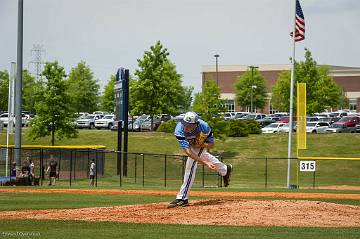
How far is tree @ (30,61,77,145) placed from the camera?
5525cm

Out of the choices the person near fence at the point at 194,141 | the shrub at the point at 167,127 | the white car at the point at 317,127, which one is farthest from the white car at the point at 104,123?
the person near fence at the point at 194,141

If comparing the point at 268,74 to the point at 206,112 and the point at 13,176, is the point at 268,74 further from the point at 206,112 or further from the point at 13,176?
the point at 13,176

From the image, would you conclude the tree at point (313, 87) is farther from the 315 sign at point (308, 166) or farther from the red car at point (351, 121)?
the 315 sign at point (308, 166)

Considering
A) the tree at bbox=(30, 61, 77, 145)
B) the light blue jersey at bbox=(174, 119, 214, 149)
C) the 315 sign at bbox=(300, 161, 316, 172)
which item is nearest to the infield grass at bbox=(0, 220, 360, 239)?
the light blue jersey at bbox=(174, 119, 214, 149)

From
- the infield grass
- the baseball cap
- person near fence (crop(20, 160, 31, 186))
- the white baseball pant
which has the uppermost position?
the baseball cap

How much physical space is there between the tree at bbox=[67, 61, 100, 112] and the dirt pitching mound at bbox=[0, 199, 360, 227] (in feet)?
238

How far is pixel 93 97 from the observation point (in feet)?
307

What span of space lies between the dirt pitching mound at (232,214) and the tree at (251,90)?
8081cm

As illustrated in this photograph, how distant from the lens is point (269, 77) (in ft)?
386

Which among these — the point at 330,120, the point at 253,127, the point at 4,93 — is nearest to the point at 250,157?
the point at 253,127

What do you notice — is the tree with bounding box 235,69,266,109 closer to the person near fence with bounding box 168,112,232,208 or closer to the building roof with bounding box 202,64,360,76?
the building roof with bounding box 202,64,360,76

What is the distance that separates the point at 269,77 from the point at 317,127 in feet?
164

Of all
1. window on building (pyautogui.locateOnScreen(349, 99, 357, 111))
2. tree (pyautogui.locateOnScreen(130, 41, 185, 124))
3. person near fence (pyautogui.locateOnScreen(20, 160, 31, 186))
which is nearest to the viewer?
person near fence (pyautogui.locateOnScreen(20, 160, 31, 186))

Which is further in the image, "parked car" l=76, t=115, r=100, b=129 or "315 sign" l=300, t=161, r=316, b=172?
"parked car" l=76, t=115, r=100, b=129
